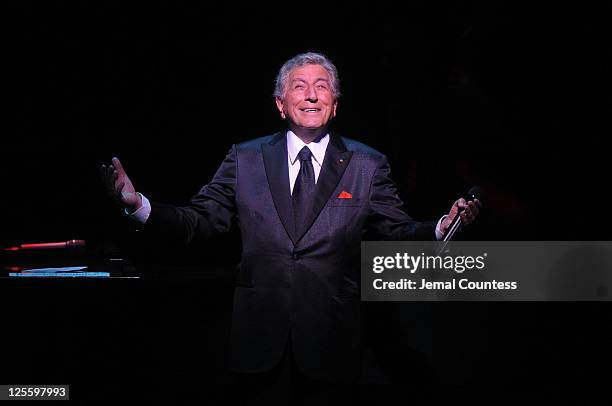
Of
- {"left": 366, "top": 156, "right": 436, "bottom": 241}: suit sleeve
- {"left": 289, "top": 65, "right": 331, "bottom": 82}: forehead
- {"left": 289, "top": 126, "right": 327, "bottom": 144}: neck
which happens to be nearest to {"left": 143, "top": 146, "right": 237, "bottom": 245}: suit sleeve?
{"left": 289, "top": 126, "right": 327, "bottom": 144}: neck

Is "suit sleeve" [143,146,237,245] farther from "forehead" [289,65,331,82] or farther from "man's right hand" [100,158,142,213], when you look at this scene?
"forehead" [289,65,331,82]

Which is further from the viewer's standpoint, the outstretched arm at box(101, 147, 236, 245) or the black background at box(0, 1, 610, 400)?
the black background at box(0, 1, 610, 400)

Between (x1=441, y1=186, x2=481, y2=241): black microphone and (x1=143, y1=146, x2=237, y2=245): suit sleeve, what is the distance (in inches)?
28.6

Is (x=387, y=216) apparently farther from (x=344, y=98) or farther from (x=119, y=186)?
(x=344, y=98)

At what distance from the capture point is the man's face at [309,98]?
2.15m

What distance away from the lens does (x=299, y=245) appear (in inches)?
78.6

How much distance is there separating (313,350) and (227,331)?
3.02 feet

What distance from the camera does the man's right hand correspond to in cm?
186

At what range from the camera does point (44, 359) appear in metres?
2.63

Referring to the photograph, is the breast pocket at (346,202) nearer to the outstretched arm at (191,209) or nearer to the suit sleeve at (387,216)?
the suit sleeve at (387,216)

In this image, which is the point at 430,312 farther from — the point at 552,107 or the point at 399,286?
the point at 552,107

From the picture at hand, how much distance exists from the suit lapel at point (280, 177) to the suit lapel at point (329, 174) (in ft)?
0.19

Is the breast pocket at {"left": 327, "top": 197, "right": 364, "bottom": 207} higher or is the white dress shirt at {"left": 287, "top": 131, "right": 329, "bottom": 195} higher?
the white dress shirt at {"left": 287, "top": 131, "right": 329, "bottom": 195}

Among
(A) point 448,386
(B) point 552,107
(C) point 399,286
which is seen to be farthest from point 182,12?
(A) point 448,386
